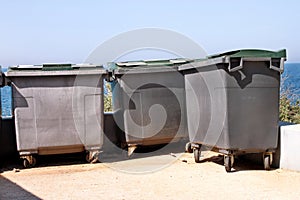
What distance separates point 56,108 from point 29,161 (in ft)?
2.77

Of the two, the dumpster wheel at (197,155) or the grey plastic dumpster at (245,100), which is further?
the dumpster wheel at (197,155)

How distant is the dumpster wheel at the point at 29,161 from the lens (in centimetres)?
486

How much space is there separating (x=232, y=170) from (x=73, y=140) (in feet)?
7.27

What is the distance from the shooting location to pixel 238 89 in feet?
14.1

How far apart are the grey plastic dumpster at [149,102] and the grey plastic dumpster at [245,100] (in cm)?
124

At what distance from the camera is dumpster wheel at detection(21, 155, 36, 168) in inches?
191

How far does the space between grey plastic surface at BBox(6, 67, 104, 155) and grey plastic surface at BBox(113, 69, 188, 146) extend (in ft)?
1.75

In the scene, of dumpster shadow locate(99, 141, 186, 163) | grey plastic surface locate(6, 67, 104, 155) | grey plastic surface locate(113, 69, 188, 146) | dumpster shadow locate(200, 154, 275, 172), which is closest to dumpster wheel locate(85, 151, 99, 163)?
grey plastic surface locate(6, 67, 104, 155)

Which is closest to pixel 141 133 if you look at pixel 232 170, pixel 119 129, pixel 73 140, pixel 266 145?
pixel 119 129

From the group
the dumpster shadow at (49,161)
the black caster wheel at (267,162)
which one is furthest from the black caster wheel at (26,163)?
the black caster wheel at (267,162)

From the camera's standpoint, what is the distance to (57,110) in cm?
484

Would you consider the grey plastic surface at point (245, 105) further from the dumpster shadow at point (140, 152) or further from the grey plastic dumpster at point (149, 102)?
the dumpster shadow at point (140, 152)

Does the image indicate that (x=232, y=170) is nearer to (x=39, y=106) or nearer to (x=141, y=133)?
(x=141, y=133)

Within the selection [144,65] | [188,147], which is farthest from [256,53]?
[188,147]
